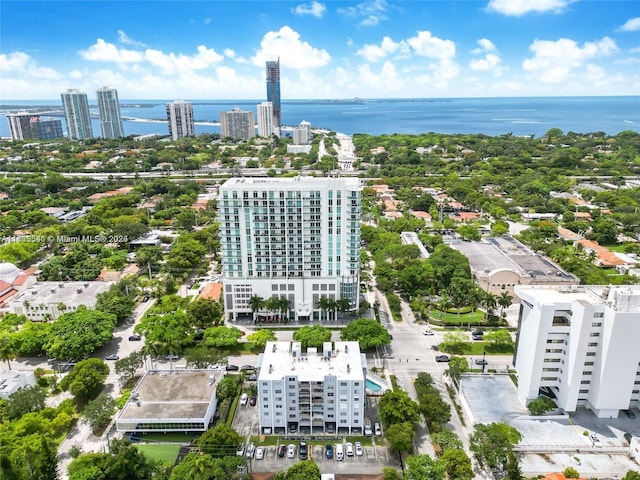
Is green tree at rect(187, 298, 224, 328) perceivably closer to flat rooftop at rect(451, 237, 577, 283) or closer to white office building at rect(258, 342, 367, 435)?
white office building at rect(258, 342, 367, 435)

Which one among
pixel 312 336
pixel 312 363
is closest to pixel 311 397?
pixel 312 363

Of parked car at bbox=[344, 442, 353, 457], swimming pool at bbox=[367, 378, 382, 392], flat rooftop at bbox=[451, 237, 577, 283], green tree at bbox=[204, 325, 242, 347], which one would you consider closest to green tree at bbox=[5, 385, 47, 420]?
green tree at bbox=[204, 325, 242, 347]

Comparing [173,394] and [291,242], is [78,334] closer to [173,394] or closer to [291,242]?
[173,394]

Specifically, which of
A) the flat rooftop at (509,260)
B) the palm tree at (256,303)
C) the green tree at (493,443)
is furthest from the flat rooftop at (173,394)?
the flat rooftop at (509,260)

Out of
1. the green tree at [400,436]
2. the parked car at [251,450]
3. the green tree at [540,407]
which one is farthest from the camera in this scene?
the green tree at [540,407]

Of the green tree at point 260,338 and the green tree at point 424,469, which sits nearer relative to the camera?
the green tree at point 424,469

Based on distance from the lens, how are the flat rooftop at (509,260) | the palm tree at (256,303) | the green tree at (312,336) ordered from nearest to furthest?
the green tree at (312,336) < the palm tree at (256,303) < the flat rooftop at (509,260)

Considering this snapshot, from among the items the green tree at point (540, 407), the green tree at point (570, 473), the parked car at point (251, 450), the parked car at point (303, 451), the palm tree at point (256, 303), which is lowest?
the parked car at point (303, 451)

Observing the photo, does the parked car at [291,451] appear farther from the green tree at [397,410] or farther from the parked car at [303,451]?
the green tree at [397,410]
